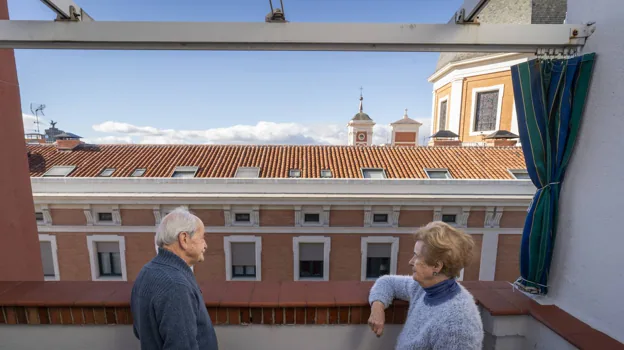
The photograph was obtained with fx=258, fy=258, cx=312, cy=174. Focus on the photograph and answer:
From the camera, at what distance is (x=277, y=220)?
8570mm

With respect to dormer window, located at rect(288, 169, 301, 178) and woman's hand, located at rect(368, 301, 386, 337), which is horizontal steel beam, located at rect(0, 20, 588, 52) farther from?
dormer window, located at rect(288, 169, 301, 178)

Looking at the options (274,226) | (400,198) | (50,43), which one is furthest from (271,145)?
(50,43)

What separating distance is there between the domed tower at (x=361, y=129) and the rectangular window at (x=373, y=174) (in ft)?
44.0

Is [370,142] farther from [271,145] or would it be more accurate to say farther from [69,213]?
[69,213]

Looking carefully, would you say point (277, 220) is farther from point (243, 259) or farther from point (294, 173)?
point (294, 173)

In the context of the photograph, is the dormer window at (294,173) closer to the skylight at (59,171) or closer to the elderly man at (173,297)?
the skylight at (59,171)

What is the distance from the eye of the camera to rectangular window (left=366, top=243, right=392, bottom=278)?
878 cm

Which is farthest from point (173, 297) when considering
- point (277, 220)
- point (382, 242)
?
point (382, 242)

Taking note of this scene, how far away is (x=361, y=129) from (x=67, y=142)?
19.2 meters

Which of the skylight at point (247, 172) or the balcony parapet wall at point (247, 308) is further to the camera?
the skylight at point (247, 172)

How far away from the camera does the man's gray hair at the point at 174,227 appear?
1.14 meters

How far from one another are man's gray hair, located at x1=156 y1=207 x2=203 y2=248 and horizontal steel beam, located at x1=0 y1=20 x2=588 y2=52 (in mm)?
876

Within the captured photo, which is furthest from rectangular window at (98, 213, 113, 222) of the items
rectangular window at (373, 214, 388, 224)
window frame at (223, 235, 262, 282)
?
rectangular window at (373, 214, 388, 224)

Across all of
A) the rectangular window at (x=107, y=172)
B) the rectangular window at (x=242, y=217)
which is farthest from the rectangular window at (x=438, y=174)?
the rectangular window at (x=107, y=172)
